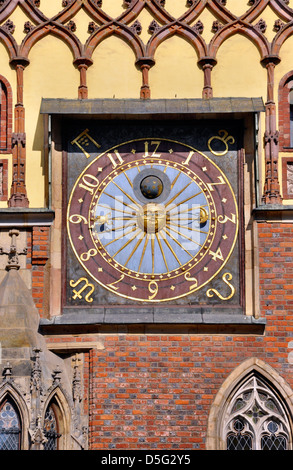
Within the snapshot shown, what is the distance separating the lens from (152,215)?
19.8m

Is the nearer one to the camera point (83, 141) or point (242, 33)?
point (83, 141)

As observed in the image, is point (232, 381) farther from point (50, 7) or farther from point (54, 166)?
point (50, 7)

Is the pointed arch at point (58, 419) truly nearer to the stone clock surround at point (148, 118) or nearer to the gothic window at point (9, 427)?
the gothic window at point (9, 427)

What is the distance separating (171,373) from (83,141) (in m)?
2.86

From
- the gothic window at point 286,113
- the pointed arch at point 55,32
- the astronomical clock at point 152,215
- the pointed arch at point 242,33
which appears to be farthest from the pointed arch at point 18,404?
the pointed arch at point 242,33

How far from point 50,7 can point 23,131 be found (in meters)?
1.52

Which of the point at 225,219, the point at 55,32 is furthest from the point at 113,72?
the point at 225,219

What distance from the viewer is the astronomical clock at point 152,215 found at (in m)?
19.6

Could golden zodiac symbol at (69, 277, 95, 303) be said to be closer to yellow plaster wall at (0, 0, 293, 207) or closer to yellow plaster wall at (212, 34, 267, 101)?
yellow plaster wall at (0, 0, 293, 207)

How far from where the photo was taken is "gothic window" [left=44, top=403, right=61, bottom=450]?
62.0 feet

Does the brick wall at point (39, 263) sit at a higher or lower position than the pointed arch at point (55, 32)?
lower

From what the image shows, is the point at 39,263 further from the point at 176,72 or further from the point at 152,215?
the point at 176,72

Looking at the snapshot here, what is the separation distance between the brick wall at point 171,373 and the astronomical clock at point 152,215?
1.44 ft

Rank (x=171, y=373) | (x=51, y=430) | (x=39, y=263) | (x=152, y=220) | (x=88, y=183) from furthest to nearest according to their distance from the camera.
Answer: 1. (x=88, y=183)
2. (x=152, y=220)
3. (x=39, y=263)
4. (x=171, y=373)
5. (x=51, y=430)
